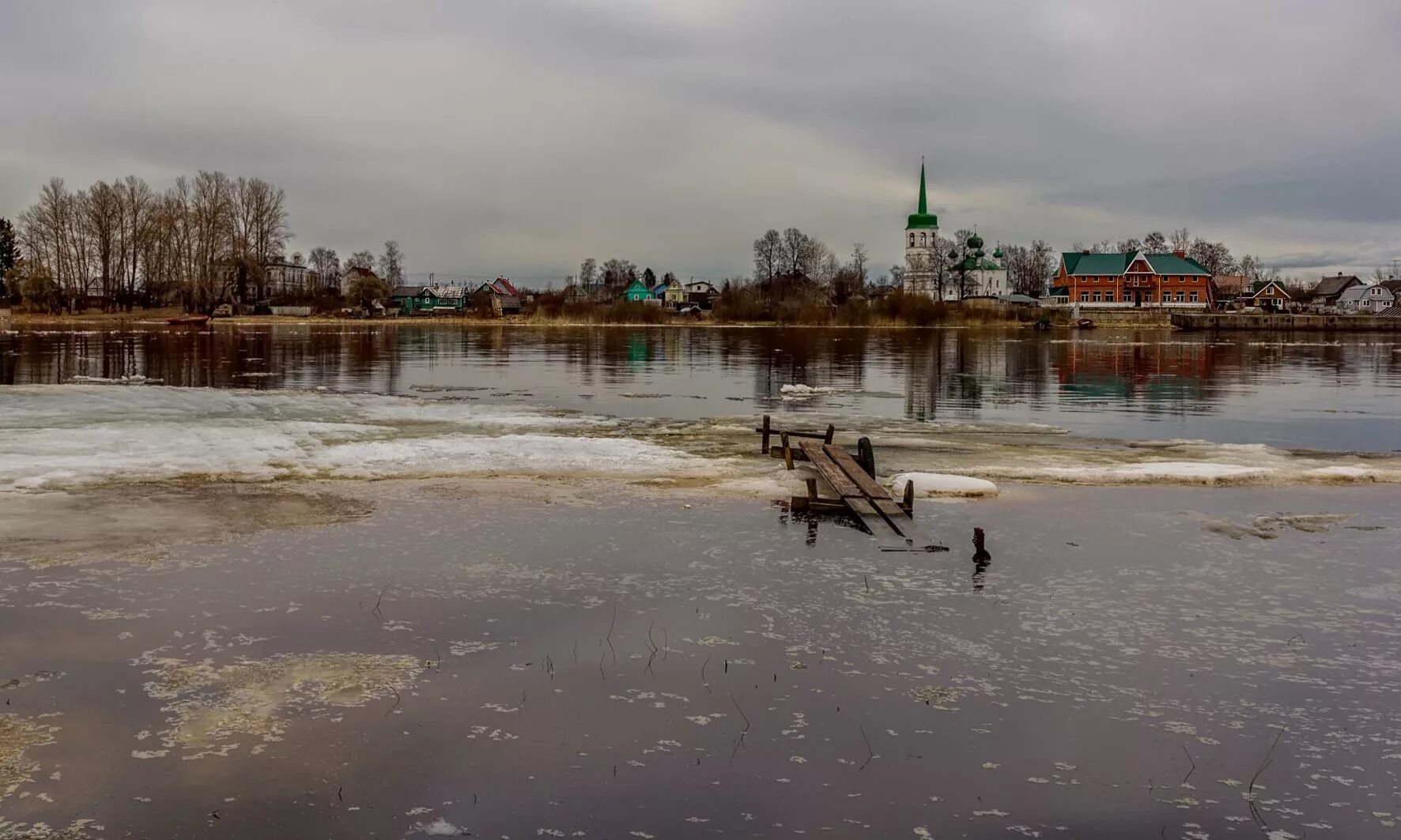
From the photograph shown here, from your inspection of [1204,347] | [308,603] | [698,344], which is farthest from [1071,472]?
[1204,347]

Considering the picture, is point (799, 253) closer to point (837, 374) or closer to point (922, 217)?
point (922, 217)

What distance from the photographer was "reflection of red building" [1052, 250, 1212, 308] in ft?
534

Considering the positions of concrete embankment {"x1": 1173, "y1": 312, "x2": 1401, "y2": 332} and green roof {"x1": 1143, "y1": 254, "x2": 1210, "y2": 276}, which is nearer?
concrete embankment {"x1": 1173, "y1": 312, "x2": 1401, "y2": 332}

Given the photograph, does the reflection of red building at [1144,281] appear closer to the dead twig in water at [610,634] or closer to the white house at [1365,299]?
the white house at [1365,299]

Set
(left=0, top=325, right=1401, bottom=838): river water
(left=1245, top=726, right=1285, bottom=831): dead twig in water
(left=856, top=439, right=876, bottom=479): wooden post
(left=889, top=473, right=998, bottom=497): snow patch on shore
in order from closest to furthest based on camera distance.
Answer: (left=1245, top=726, right=1285, bottom=831): dead twig in water, (left=0, top=325, right=1401, bottom=838): river water, (left=889, top=473, right=998, bottom=497): snow patch on shore, (left=856, top=439, right=876, bottom=479): wooden post

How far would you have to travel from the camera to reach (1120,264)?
6506 inches

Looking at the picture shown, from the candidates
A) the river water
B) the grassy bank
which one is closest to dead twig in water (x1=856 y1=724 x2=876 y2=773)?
the river water

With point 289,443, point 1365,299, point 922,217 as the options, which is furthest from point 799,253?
point 289,443

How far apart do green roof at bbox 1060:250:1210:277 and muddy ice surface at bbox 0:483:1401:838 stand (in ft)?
536

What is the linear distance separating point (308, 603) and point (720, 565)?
442 cm

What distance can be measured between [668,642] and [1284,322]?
157 meters

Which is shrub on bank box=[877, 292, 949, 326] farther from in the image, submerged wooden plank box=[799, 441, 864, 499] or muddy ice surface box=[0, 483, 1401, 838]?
muddy ice surface box=[0, 483, 1401, 838]

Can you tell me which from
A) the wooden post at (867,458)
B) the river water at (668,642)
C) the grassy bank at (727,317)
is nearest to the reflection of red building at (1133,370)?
the river water at (668,642)

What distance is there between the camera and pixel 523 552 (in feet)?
40.8
